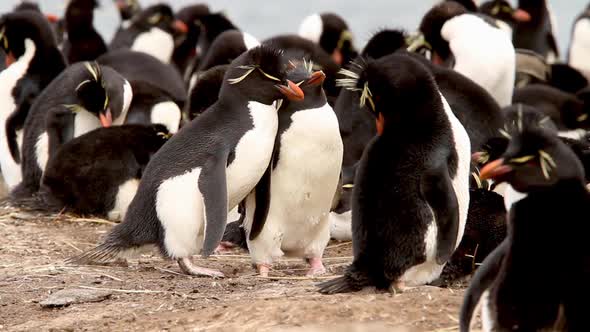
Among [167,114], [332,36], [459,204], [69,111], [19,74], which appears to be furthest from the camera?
[332,36]

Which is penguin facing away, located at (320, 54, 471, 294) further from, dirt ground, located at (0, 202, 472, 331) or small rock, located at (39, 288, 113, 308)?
small rock, located at (39, 288, 113, 308)

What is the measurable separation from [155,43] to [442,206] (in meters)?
8.43

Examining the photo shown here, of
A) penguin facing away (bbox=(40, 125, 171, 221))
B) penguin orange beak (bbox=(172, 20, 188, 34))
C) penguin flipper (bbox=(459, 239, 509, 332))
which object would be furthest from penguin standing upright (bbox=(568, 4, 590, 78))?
penguin flipper (bbox=(459, 239, 509, 332))

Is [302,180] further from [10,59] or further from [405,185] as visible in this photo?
[10,59]

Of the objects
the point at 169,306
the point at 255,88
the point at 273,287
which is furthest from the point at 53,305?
the point at 255,88

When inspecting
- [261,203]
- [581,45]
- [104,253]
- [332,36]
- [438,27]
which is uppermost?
[438,27]

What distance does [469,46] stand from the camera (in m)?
9.42

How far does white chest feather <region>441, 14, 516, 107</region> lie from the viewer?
370 inches

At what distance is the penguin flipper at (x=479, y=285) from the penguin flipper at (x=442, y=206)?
0.78 m

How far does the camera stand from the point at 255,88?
6.02m

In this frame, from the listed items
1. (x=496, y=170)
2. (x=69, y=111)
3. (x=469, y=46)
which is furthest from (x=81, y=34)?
(x=496, y=170)

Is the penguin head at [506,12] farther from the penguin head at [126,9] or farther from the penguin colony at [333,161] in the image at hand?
the penguin head at [126,9]

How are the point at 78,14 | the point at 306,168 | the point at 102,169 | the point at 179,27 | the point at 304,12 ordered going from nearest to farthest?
the point at 306,168 → the point at 102,169 → the point at 78,14 → the point at 179,27 → the point at 304,12

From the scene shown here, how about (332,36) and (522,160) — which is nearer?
(522,160)
